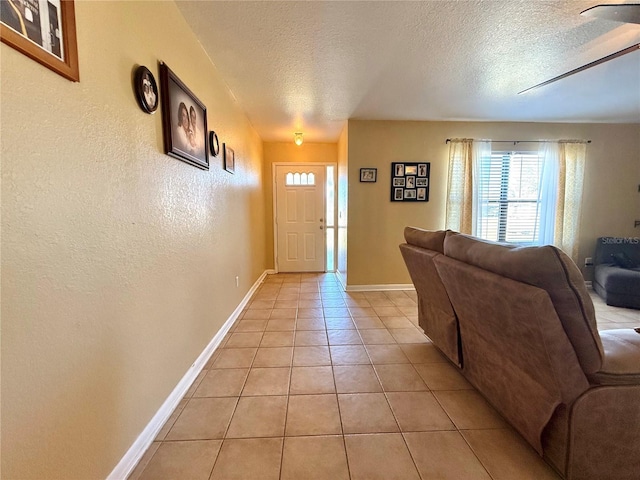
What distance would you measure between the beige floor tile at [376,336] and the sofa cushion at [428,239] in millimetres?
902

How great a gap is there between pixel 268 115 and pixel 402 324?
2977 millimetres

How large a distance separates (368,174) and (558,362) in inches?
123

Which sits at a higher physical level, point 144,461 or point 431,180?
point 431,180

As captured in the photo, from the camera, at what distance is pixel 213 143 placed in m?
2.31

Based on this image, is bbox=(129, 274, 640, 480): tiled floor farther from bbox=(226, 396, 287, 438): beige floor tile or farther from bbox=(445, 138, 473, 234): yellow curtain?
bbox=(445, 138, 473, 234): yellow curtain

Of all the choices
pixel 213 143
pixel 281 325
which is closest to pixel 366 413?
pixel 281 325

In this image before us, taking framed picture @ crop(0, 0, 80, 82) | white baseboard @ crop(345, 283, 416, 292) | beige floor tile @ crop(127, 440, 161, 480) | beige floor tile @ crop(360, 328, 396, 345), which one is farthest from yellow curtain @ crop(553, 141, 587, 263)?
framed picture @ crop(0, 0, 80, 82)

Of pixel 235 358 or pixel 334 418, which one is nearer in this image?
pixel 334 418

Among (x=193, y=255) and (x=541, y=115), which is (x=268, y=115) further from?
(x=541, y=115)

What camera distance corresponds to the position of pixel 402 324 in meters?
2.79

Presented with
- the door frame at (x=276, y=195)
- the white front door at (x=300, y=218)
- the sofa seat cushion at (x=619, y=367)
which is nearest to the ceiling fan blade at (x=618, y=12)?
the sofa seat cushion at (x=619, y=367)

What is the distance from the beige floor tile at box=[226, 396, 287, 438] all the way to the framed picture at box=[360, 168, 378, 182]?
9.66 ft

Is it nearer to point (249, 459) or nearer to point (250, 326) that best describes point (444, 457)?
point (249, 459)

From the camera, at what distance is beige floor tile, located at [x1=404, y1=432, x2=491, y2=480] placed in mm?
1190
